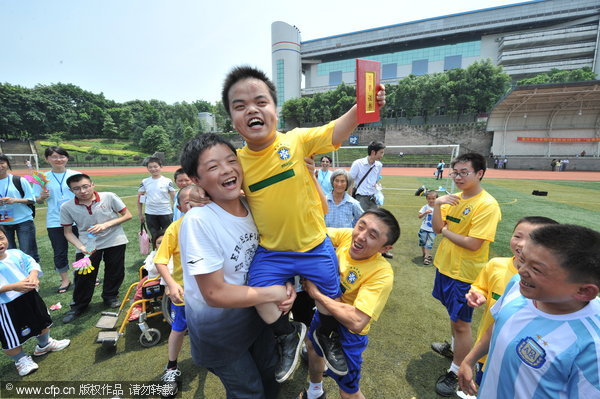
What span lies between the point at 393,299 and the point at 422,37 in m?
65.0

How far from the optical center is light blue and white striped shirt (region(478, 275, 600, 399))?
3.86 feet

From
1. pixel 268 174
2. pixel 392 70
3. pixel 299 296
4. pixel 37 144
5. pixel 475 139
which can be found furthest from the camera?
pixel 392 70

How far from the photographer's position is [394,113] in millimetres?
48125

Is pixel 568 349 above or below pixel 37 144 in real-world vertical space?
below

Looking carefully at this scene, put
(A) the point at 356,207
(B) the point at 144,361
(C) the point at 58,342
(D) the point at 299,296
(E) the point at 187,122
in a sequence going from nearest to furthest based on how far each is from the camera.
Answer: (D) the point at 299,296 < (B) the point at 144,361 < (C) the point at 58,342 < (A) the point at 356,207 < (E) the point at 187,122

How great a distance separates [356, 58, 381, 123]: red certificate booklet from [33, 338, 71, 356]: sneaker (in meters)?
4.41

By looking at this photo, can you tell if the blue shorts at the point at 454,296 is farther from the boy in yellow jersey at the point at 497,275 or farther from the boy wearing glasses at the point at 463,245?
the boy in yellow jersey at the point at 497,275

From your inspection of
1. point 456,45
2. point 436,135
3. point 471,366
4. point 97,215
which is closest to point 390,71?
point 456,45

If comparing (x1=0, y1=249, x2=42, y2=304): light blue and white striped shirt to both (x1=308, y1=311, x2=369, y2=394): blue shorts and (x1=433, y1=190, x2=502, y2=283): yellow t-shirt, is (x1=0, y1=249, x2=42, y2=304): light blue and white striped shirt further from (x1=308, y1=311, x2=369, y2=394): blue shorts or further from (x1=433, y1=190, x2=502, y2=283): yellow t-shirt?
(x1=433, y1=190, x2=502, y2=283): yellow t-shirt

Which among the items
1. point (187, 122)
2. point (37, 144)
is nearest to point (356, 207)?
point (37, 144)

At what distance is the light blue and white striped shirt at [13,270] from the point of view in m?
2.74

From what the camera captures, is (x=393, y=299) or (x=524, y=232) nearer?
(x=524, y=232)

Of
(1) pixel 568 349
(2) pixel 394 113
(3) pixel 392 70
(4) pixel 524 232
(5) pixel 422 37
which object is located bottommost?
(1) pixel 568 349

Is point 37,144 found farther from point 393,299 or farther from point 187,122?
point 393,299
